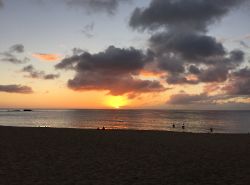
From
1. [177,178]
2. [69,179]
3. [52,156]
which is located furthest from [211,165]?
[52,156]

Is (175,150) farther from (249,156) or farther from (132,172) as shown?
(132,172)

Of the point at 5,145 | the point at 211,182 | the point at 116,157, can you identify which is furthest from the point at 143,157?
the point at 5,145

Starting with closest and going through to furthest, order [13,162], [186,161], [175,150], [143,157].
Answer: [13,162], [186,161], [143,157], [175,150]

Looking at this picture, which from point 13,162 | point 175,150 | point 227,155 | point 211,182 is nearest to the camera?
point 211,182

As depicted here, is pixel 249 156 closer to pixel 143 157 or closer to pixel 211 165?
pixel 211 165

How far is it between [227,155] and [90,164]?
8.31 m

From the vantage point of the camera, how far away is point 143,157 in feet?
56.6

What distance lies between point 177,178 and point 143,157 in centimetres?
507

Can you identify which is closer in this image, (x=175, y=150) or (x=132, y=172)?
(x=132, y=172)

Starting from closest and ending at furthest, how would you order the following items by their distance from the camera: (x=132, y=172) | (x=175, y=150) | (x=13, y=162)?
(x=132, y=172) < (x=13, y=162) < (x=175, y=150)

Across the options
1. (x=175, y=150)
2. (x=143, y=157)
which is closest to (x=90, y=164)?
(x=143, y=157)

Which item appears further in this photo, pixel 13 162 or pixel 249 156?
pixel 249 156

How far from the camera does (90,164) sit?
1484cm

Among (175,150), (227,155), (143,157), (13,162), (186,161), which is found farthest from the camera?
(175,150)
